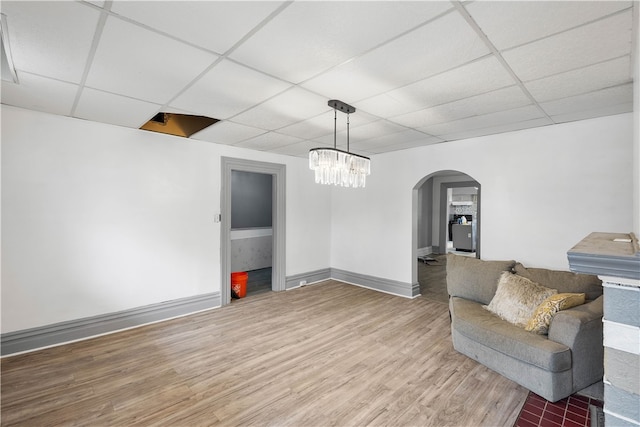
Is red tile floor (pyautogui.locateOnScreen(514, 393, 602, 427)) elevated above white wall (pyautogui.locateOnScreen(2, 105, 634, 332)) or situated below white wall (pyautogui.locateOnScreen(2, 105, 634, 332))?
below

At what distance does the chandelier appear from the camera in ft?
8.95

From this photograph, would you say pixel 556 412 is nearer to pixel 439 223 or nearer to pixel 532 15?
pixel 532 15

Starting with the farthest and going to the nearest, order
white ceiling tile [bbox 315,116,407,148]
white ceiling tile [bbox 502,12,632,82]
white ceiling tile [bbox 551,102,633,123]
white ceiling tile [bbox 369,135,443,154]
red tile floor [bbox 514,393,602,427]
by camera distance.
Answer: white ceiling tile [bbox 369,135,443,154], white ceiling tile [bbox 315,116,407,148], white ceiling tile [bbox 551,102,633,123], red tile floor [bbox 514,393,602,427], white ceiling tile [bbox 502,12,632,82]

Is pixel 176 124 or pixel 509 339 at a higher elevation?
pixel 176 124

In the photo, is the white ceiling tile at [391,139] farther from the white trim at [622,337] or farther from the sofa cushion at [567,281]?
the white trim at [622,337]

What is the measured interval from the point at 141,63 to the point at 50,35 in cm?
46

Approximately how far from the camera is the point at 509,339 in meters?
2.40

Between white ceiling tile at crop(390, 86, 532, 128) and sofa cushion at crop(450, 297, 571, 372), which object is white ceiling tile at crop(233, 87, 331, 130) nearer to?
white ceiling tile at crop(390, 86, 532, 128)

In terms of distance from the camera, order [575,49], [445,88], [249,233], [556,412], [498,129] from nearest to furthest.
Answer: [575,49]
[556,412]
[445,88]
[498,129]
[249,233]

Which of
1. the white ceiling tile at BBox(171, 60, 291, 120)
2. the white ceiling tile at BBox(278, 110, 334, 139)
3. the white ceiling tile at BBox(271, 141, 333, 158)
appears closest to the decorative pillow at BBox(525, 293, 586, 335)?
the white ceiling tile at BBox(278, 110, 334, 139)

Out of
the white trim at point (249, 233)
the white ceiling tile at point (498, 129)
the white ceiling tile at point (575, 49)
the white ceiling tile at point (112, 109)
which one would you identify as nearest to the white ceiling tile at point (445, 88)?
the white ceiling tile at point (575, 49)

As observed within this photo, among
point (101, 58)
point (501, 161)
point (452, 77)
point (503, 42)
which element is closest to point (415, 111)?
point (452, 77)

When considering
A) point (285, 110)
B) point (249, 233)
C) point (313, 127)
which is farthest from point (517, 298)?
point (249, 233)

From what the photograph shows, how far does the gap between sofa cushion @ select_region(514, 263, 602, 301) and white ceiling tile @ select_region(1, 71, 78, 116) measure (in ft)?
15.7
